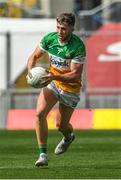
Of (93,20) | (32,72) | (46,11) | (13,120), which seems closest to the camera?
(32,72)

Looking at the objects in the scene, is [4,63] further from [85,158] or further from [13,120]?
[85,158]

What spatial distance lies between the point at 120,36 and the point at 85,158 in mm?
11855

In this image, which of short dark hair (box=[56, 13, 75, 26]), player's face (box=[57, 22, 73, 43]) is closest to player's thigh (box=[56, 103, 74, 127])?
player's face (box=[57, 22, 73, 43])

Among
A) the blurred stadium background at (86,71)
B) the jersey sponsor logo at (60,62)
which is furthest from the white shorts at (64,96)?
the blurred stadium background at (86,71)

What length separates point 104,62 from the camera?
86.7 ft

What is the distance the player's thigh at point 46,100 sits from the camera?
43.4 feet

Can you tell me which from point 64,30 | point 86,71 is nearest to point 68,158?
point 64,30

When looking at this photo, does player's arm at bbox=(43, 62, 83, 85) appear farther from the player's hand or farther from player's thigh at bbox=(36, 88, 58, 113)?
player's thigh at bbox=(36, 88, 58, 113)

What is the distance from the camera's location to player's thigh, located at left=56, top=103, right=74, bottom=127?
13750 millimetres

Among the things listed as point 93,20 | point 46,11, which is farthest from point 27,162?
point 46,11

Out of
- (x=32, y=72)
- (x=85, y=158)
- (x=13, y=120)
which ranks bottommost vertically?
(x=13, y=120)

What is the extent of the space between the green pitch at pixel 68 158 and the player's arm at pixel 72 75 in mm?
1293

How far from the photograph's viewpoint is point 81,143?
19109 mm

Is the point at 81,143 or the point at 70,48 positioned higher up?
the point at 70,48
